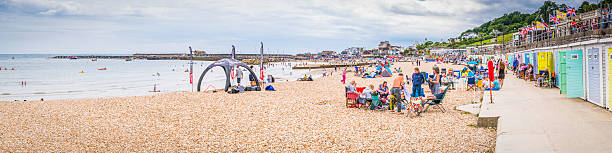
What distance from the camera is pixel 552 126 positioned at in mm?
5957

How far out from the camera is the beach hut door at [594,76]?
296 inches

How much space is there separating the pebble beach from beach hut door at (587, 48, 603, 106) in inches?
101

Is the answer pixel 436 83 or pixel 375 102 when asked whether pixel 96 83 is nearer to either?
pixel 375 102

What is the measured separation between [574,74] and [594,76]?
105cm

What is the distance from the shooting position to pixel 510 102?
9273 millimetres

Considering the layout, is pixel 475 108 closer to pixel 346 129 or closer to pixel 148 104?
pixel 346 129

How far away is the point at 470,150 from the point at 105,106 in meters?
12.8

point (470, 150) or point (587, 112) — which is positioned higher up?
point (587, 112)

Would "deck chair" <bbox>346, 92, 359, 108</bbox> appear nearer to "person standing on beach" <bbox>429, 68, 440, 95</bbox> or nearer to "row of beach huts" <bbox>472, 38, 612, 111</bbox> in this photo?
"person standing on beach" <bbox>429, 68, 440, 95</bbox>

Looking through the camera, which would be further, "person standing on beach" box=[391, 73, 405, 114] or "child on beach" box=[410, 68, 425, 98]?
"child on beach" box=[410, 68, 425, 98]

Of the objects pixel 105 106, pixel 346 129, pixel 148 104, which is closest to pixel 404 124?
pixel 346 129

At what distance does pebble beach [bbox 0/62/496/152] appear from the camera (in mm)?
6496

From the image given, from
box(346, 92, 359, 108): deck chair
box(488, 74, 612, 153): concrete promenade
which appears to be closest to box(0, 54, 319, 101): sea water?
box(346, 92, 359, 108): deck chair

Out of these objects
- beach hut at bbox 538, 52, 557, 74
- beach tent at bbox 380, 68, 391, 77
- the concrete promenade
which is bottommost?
the concrete promenade
